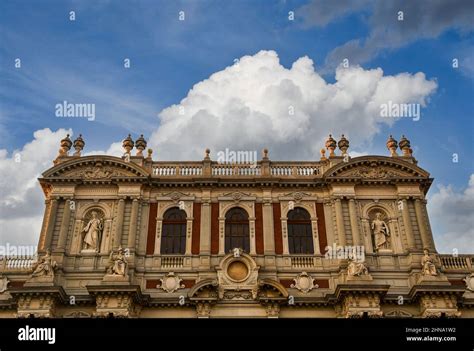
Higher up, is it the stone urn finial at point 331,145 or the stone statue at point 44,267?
the stone urn finial at point 331,145

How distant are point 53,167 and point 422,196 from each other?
21173 mm

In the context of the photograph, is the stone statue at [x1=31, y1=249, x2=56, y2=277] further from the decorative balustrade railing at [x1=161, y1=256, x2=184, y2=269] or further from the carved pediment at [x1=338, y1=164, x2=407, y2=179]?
the carved pediment at [x1=338, y1=164, x2=407, y2=179]

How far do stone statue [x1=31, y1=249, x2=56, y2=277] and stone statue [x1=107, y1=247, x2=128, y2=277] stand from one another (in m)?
2.86

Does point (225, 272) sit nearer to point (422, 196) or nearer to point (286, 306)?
point (286, 306)

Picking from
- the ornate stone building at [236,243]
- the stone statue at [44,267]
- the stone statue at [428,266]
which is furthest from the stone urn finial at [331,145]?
the stone statue at [44,267]

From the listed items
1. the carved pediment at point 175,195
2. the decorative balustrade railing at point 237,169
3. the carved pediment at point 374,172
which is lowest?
the carved pediment at point 175,195

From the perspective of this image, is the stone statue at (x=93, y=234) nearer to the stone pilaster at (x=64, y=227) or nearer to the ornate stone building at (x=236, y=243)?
the ornate stone building at (x=236, y=243)

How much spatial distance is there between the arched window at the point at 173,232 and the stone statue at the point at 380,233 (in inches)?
416

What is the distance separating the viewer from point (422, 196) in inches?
1195

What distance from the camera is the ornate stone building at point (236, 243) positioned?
2634 cm

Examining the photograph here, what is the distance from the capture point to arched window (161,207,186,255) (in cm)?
2900

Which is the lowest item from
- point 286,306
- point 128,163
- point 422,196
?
point 286,306
